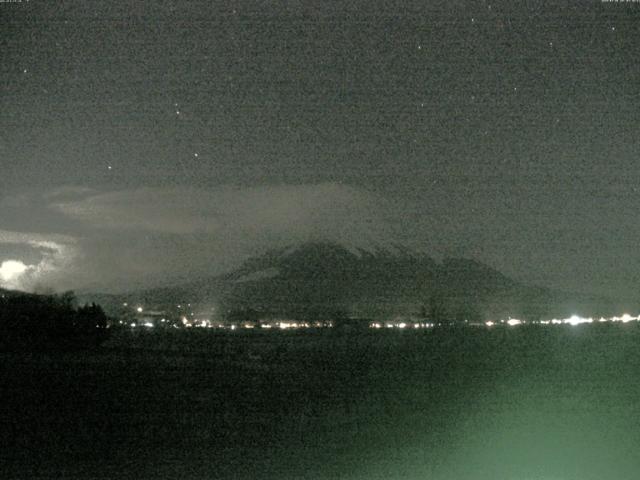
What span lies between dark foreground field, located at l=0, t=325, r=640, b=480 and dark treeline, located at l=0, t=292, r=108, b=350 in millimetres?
9624

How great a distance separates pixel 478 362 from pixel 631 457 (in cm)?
3427

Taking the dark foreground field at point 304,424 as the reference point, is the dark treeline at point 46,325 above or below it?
above

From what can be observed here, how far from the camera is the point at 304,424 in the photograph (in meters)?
22.1

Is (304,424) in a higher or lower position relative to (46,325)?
lower

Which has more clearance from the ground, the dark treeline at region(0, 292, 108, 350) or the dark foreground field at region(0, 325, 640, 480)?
the dark treeline at region(0, 292, 108, 350)

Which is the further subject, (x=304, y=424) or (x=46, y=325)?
(x=46, y=325)

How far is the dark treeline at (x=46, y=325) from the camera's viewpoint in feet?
152

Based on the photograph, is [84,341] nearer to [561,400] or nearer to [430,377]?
[430,377]

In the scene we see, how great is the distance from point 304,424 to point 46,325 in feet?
98.3

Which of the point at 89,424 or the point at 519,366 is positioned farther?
the point at 519,366

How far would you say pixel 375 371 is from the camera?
134ft

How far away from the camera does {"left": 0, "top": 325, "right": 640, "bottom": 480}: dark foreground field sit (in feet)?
50.7

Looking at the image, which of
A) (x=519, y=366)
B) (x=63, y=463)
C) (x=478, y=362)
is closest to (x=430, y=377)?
(x=519, y=366)

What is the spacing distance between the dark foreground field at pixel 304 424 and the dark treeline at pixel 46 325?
31.6 ft
